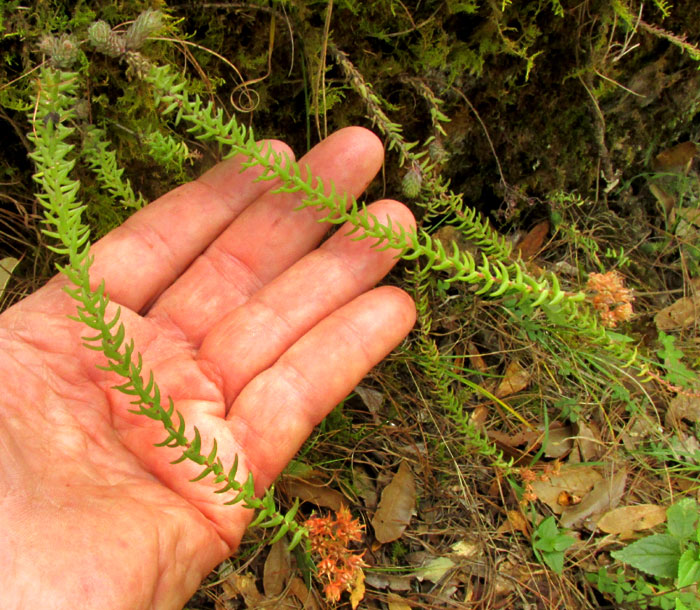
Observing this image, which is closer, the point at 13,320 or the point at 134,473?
the point at 134,473

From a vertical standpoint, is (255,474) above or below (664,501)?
above

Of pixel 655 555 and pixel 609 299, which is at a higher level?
pixel 609 299

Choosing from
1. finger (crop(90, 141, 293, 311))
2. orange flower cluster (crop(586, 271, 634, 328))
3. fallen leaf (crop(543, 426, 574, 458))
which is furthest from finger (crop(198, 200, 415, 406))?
fallen leaf (crop(543, 426, 574, 458))

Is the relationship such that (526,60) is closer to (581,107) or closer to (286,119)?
(581,107)

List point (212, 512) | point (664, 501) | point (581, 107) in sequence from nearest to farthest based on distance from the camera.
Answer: point (212, 512) → point (664, 501) → point (581, 107)

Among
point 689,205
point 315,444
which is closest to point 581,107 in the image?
point 689,205

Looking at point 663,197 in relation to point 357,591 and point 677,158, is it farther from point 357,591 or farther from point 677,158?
point 357,591

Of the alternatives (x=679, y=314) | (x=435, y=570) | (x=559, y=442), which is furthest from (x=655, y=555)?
(x=679, y=314)
